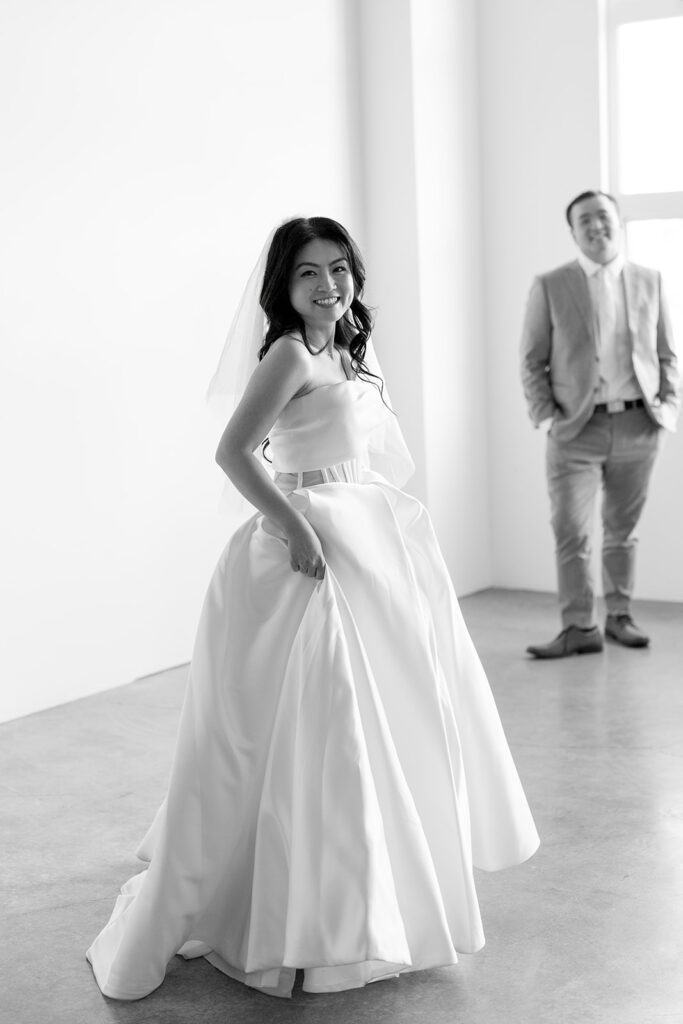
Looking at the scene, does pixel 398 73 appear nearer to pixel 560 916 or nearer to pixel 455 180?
pixel 455 180

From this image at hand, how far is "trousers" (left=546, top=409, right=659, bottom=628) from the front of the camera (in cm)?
555

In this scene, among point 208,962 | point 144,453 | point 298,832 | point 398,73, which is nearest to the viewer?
point 298,832

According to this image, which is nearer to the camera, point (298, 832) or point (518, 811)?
point (298, 832)

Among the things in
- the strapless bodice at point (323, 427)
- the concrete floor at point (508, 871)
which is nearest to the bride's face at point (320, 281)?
the strapless bodice at point (323, 427)

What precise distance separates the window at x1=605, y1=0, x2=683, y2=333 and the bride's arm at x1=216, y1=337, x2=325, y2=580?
4316 millimetres

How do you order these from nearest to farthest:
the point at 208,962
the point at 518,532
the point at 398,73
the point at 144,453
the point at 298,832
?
the point at 298,832
the point at 208,962
the point at 144,453
the point at 398,73
the point at 518,532

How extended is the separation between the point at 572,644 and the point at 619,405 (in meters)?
Answer: 1.06

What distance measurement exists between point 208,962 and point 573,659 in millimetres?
2942

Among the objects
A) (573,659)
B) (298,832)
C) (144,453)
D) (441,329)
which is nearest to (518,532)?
(441,329)

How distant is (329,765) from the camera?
256cm

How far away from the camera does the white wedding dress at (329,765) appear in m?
2.54

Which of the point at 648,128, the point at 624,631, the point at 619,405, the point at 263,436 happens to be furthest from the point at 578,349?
the point at 263,436

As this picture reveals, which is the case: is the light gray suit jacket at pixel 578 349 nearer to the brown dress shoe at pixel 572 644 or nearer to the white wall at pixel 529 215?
the brown dress shoe at pixel 572 644

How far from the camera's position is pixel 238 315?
296 centimetres
